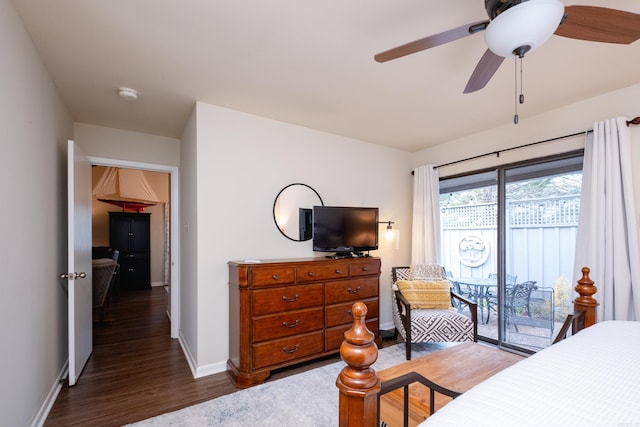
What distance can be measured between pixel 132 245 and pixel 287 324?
229 inches

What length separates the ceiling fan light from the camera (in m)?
1.12

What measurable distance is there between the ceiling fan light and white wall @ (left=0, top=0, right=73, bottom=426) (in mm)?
2324

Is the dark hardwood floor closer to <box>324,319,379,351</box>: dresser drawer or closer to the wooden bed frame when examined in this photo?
<box>324,319,379,351</box>: dresser drawer

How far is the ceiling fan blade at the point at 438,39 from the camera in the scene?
1328 mm

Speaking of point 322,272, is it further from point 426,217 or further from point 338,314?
point 426,217

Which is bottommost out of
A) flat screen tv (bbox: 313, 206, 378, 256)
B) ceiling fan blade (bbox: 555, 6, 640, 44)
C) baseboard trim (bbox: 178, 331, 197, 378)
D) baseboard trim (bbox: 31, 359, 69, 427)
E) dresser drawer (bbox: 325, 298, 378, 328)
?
baseboard trim (bbox: 178, 331, 197, 378)

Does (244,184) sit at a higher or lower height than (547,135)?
lower

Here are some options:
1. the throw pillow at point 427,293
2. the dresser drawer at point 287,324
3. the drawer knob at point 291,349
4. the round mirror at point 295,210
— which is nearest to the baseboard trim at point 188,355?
the dresser drawer at point 287,324

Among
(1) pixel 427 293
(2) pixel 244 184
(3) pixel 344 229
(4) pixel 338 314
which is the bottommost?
(4) pixel 338 314

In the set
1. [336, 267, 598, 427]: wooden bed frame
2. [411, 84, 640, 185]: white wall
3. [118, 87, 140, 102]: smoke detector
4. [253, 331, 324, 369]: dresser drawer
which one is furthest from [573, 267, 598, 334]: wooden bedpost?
[118, 87, 140, 102]: smoke detector

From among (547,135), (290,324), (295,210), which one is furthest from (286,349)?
(547,135)

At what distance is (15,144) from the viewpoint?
166cm

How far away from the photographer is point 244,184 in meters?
3.01

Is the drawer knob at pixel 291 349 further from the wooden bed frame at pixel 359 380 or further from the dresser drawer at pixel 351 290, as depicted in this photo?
the wooden bed frame at pixel 359 380
